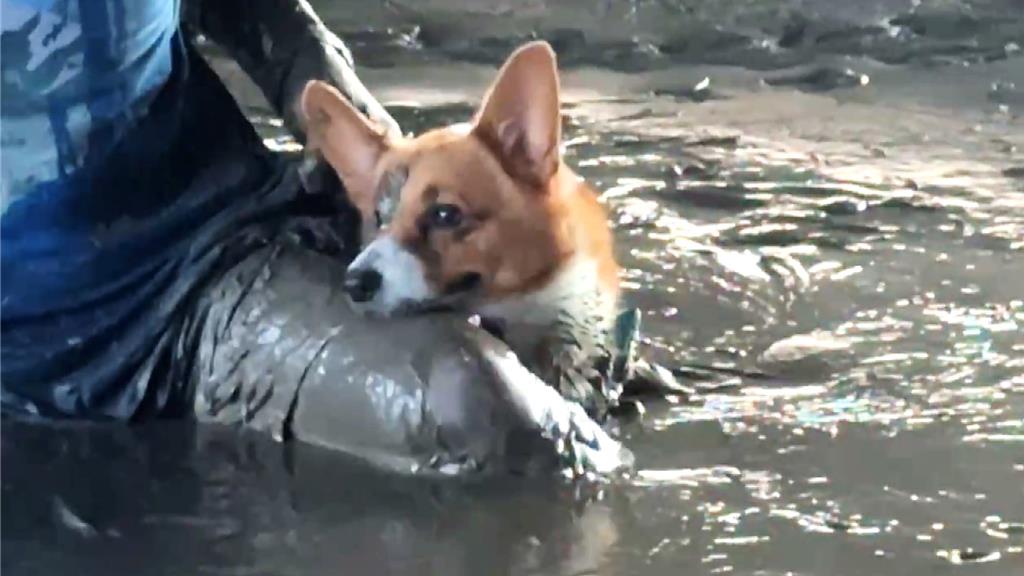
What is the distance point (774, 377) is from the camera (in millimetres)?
1981

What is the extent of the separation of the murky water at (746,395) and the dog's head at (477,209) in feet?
0.61

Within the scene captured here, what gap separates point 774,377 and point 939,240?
22.9 inches

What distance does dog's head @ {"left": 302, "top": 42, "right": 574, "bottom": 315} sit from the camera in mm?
1725

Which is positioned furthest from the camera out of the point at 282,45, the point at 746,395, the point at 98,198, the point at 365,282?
the point at 282,45

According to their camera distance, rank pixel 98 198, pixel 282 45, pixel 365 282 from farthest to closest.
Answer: pixel 282 45 < pixel 98 198 < pixel 365 282

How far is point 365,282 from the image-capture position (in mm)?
1701

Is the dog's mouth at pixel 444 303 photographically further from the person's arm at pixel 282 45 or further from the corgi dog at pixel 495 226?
the person's arm at pixel 282 45

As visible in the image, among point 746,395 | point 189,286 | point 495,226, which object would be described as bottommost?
point 746,395

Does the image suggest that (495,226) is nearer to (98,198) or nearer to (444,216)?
(444,216)

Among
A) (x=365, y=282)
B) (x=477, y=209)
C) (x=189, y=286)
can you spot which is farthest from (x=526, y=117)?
(x=189, y=286)

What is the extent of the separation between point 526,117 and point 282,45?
14.9 inches

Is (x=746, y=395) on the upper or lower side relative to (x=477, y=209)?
lower

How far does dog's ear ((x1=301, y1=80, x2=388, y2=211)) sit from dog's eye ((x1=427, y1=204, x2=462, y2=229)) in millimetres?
107

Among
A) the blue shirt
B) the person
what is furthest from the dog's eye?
the blue shirt
